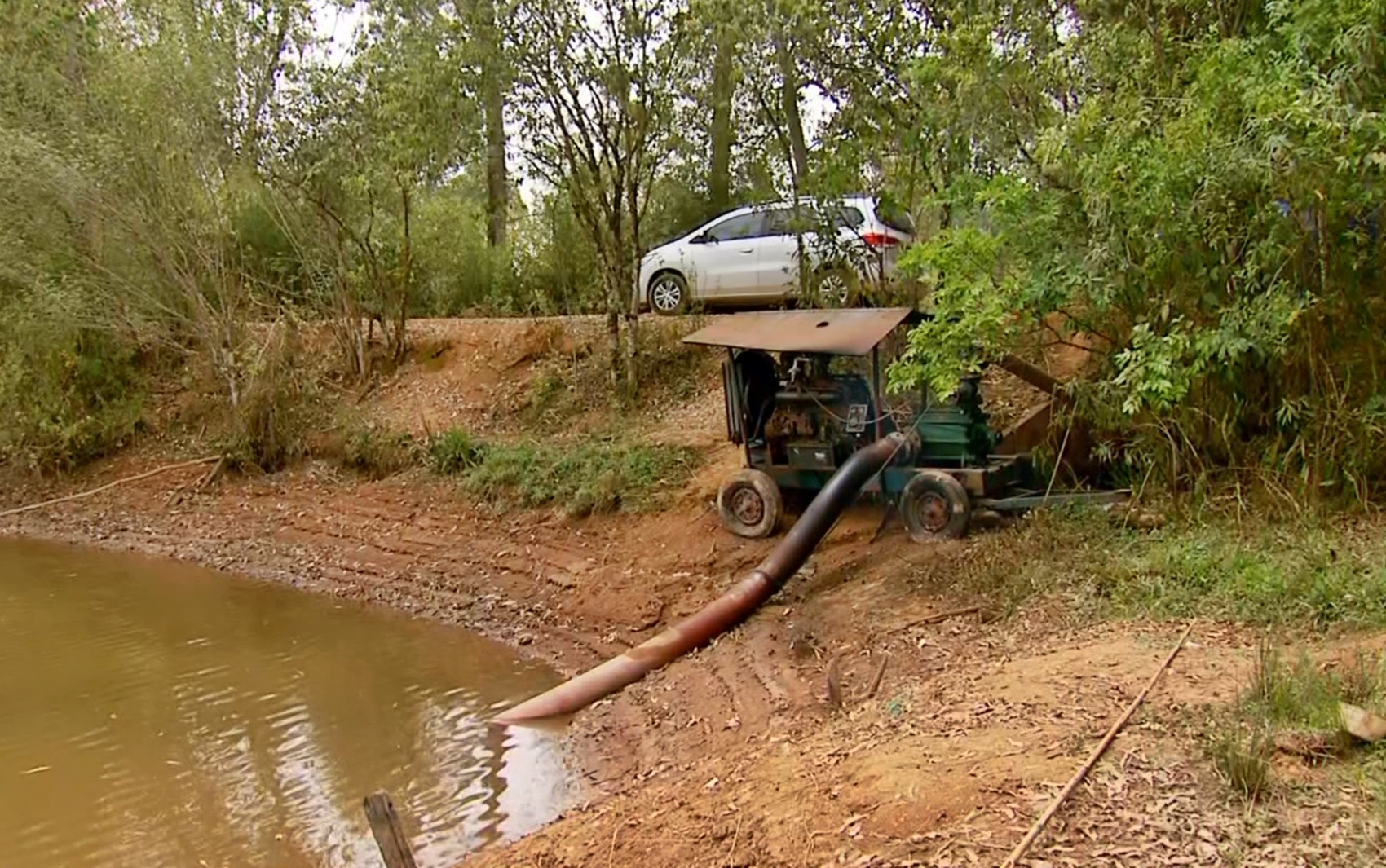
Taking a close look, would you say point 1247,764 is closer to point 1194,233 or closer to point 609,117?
point 1194,233

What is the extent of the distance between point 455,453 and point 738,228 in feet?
14.7

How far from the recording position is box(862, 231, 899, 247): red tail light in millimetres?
11789

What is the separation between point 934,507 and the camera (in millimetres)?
8289

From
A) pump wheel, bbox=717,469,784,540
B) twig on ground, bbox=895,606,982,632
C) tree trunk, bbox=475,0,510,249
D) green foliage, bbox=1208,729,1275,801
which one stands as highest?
Result: tree trunk, bbox=475,0,510,249

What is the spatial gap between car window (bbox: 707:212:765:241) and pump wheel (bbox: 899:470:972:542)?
19.8 feet

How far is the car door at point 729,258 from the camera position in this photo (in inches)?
541

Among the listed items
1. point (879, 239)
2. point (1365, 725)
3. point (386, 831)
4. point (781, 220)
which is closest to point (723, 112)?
point (781, 220)

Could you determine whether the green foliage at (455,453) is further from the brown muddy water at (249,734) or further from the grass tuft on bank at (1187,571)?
the grass tuft on bank at (1187,571)

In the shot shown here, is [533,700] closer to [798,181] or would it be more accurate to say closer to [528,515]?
[528,515]

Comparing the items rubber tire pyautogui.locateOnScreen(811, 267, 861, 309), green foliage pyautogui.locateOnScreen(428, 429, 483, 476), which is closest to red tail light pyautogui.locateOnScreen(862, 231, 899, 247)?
rubber tire pyautogui.locateOnScreen(811, 267, 861, 309)

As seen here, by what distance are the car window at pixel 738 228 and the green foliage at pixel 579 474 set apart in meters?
3.43

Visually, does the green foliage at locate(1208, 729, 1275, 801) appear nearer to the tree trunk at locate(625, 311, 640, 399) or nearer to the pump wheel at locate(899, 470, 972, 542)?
the pump wheel at locate(899, 470, 972, 542)

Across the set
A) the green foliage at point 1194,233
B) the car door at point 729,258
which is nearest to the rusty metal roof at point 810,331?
the green foliage at point 1194,233

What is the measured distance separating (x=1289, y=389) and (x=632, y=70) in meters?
7.29
